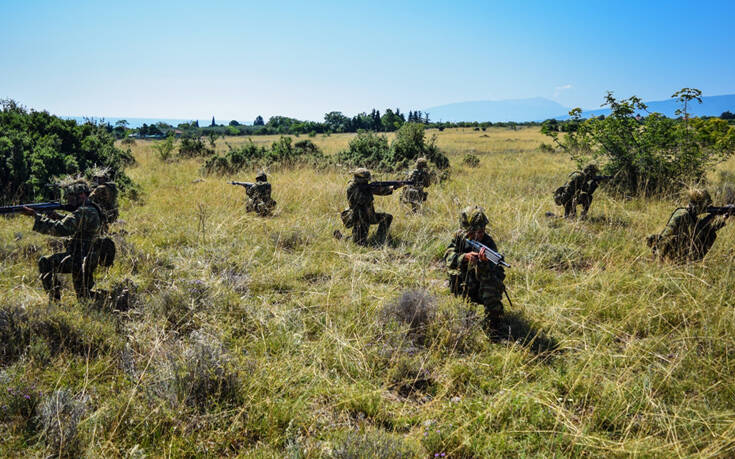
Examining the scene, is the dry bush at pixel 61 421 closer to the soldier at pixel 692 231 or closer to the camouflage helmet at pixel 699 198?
the soldier at pixel 692 231

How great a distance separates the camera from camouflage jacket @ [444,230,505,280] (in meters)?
3.92

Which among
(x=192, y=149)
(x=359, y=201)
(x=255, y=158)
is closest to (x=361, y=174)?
Answer: (x=359, y=201)

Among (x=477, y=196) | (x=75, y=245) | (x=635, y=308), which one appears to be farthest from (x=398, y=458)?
(x=477, y=196)

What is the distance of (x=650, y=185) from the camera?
968cm

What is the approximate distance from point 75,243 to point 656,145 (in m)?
11.7

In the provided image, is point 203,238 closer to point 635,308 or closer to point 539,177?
point 635,308

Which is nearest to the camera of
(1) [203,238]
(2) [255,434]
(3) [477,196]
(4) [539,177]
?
(2) [255,434]

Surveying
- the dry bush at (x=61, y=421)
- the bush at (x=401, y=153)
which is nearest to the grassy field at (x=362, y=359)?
the dry bush at (x=61, y=421)

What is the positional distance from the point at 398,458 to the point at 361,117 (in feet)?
175

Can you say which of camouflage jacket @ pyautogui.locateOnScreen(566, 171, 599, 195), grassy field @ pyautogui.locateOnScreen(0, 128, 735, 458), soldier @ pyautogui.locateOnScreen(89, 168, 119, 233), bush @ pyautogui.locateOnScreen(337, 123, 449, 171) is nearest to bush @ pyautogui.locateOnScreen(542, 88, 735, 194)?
camouflage jacket @ pyautogui.locateOnScreen(566, 171, 599, 195)

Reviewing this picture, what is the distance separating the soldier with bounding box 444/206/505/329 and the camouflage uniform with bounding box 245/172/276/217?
5.01m

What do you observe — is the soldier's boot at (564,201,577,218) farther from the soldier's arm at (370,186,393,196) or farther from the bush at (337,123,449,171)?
the bush at (337,123,449,171)

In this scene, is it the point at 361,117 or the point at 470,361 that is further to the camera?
the point at 361,117

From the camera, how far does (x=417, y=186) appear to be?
28.0 ft
